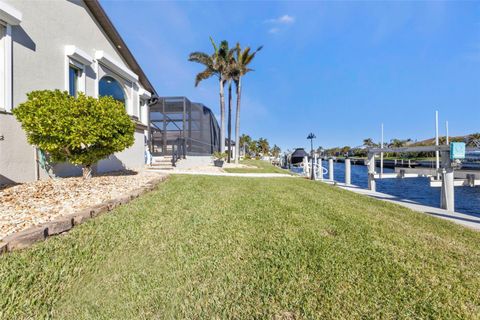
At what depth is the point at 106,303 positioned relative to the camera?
177cm

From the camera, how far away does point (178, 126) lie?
15.3 meters

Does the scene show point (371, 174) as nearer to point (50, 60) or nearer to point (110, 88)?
point (50, 60)

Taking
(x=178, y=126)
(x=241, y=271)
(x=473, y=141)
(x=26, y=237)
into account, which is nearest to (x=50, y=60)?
(x=26, y=237)

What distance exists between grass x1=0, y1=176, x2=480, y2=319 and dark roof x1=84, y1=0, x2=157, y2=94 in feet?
26.9

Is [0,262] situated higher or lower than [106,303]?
higher

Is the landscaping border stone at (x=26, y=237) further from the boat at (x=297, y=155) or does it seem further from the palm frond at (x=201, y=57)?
the boat at (x=297, y=155)

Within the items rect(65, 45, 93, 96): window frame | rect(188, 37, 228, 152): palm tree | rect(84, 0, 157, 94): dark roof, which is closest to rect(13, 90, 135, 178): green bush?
rect(65, 45, 93, 96): window frame

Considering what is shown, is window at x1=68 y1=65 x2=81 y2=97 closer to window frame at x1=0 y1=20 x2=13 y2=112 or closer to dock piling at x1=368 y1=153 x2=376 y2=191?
window frame at x1=0 y1=20 x2=13 y2=112

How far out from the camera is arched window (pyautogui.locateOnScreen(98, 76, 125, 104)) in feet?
27.5

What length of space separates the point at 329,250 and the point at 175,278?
1844 mm

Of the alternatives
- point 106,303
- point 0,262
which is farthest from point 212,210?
point 0,262

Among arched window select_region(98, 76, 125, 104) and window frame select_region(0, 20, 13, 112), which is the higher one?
arched window select_region(98, 76, 125, 104)

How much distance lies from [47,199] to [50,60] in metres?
4.38

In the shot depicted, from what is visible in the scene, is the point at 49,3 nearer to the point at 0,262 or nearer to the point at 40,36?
the point at 40,36
